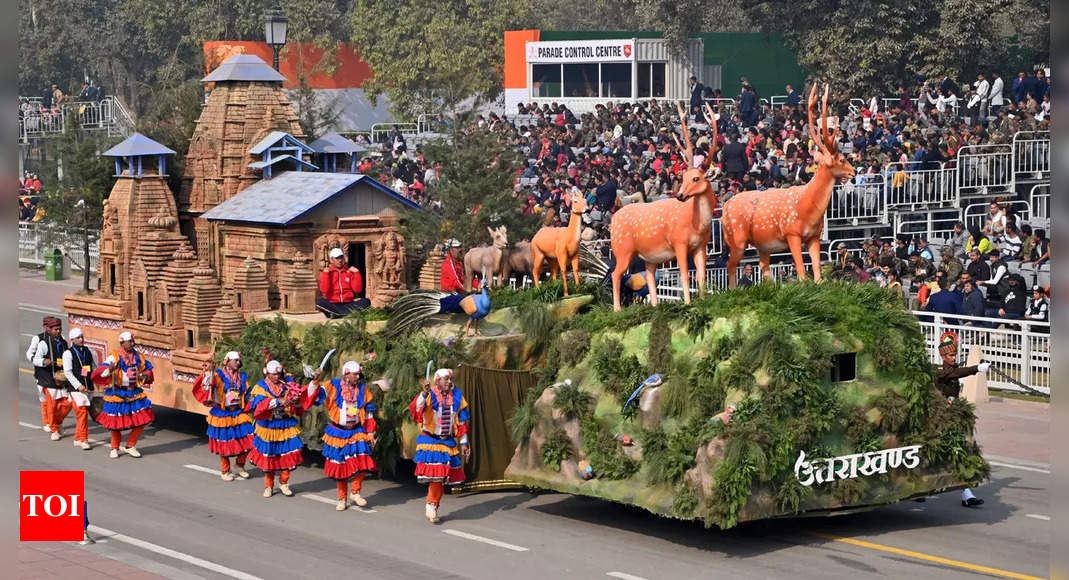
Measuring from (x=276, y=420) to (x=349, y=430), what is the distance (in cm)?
118

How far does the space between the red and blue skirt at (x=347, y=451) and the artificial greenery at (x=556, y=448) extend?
214 centimetres

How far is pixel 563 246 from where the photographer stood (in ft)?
55.7

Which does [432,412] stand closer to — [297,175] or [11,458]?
[297,175]

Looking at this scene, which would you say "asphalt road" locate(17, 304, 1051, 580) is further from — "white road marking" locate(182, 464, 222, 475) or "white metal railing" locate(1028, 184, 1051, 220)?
"white metal railing" locate(1028, 184, 1051, 220)

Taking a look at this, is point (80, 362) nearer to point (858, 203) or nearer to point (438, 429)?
point (438, 429)

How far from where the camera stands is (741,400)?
43.9 feet

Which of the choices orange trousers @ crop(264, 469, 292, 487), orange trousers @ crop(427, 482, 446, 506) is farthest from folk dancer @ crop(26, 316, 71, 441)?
orange trousers @ crop(427, 482, 446, 506)

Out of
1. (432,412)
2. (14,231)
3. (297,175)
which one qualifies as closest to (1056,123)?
(14,231)

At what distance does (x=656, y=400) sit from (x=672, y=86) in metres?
33.8

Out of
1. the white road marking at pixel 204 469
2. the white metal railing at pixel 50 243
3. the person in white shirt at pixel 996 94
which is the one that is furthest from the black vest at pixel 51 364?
the person in white shirt at pixel 996 94

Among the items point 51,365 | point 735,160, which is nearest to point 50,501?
point 51,365

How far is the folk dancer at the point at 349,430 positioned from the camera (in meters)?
15.5

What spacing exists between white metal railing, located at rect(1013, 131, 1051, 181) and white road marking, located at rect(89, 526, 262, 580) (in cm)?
2126

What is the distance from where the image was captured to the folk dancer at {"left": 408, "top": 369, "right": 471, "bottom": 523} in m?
14.9
